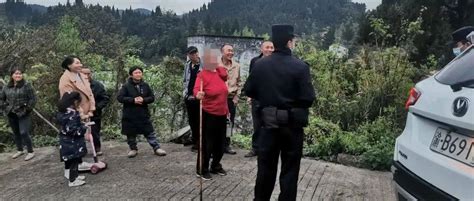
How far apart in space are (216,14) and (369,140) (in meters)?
116

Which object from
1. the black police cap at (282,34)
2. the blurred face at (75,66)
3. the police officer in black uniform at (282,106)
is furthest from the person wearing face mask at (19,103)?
the black police cap at (282,34)

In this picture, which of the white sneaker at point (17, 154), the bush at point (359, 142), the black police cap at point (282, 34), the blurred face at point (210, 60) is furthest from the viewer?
the white sneaker at point (17, 154)

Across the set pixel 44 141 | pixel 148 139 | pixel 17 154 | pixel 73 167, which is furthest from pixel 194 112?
pixel 44 141

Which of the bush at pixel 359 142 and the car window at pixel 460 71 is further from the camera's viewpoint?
the bush at pixel 359 142

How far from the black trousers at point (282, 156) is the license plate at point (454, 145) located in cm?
142

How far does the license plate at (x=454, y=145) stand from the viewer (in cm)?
261

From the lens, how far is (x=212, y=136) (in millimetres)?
5582

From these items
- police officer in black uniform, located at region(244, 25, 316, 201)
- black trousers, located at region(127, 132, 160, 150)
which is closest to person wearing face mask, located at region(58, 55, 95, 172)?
black trousers, located at region(127, 132, 160, 150)

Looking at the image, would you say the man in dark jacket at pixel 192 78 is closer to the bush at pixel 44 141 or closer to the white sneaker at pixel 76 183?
the white sneaker at pixel 76 183

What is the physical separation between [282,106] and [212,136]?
1.66m

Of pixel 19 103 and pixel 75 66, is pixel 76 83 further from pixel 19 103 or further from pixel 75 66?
pixel 19 103

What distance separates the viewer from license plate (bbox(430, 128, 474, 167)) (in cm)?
261

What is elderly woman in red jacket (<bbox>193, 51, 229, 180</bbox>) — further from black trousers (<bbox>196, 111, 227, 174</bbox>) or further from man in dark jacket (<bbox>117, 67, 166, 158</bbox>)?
man in dark jacket (<bbox>117, 67, 166, 158</bbox>)

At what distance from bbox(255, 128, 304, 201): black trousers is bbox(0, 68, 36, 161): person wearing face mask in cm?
→ 457
